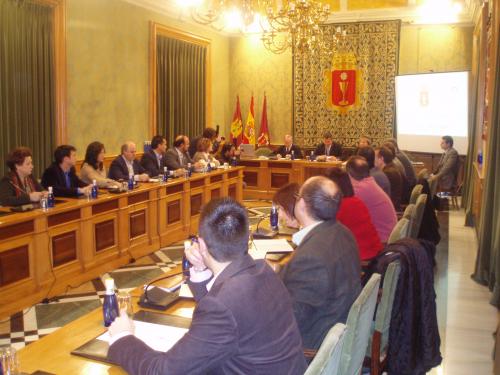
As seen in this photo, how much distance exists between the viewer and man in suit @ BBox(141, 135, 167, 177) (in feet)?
25.6

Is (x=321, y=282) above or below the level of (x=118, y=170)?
below

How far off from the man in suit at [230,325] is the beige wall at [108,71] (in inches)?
Answer: 264

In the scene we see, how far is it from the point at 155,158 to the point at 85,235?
2825mm

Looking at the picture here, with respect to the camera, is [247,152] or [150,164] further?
[247,152]

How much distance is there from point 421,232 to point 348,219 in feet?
9.89

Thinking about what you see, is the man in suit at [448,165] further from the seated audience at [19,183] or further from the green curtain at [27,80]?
the seated audience at [19,183]

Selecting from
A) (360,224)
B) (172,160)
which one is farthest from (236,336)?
(172,160)

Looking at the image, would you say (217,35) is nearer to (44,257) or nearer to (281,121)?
(281,121)

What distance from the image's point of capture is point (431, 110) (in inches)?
408

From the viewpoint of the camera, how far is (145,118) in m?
9.70

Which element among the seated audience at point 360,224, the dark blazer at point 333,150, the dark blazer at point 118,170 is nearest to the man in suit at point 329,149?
the dark blazer at point 333,150

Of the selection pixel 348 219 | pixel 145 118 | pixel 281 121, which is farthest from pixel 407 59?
pixel 348 219

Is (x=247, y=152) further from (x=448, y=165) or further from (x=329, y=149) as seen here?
(x=448, y=165)

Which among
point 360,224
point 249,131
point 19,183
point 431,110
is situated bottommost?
point 360,224
